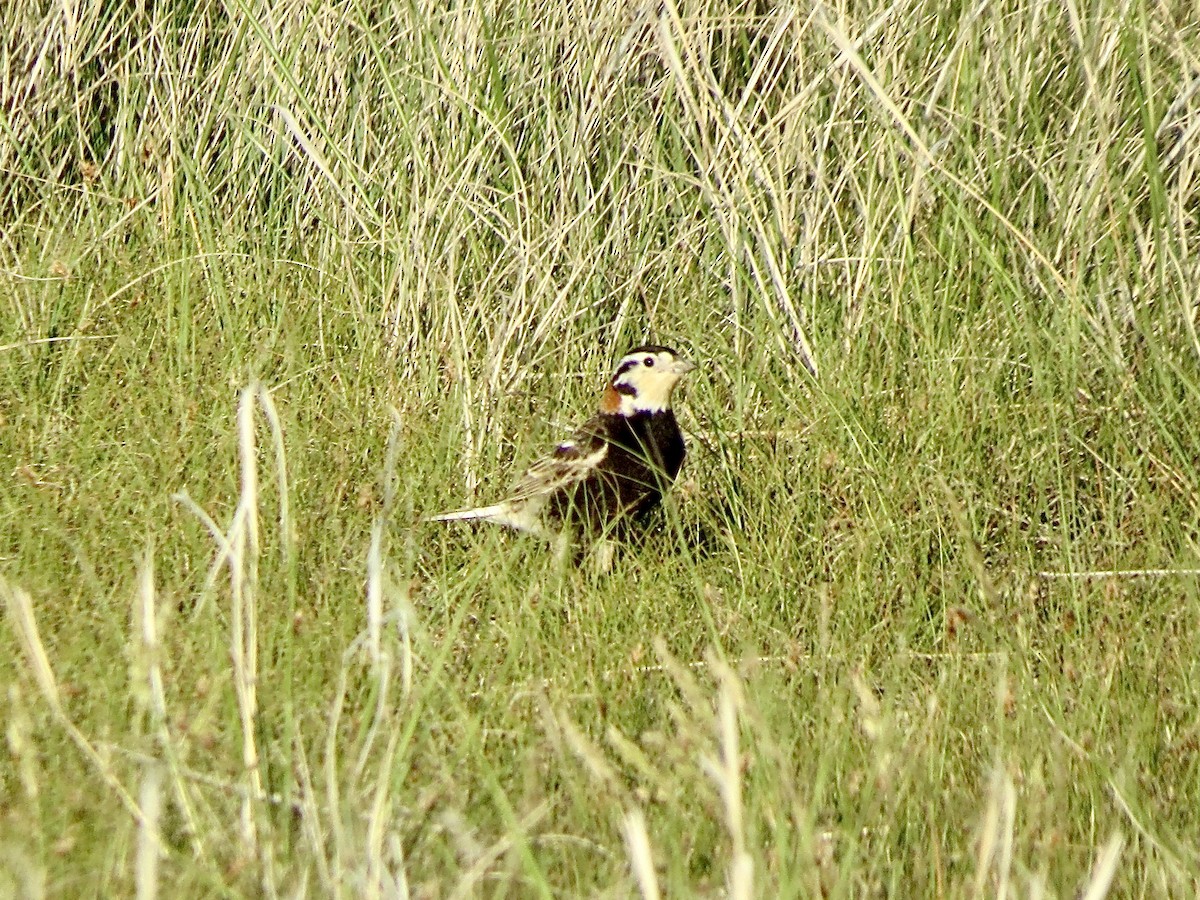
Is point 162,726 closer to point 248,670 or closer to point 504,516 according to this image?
point 248,670

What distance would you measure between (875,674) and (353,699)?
42.5 inches

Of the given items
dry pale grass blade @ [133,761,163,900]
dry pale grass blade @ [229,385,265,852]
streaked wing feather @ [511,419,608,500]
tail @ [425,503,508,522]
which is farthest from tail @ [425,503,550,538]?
dry pale grass blade @ [133,761,163,900]

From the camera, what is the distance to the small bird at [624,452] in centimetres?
448

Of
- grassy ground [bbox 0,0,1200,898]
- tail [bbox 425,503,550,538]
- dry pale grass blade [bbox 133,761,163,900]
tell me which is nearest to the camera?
dry pale grass blade [bbox 133,761,163,900]

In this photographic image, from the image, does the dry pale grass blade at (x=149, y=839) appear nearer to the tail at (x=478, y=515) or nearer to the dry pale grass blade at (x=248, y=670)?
the dry pale grass blade at (x=248, y=670)

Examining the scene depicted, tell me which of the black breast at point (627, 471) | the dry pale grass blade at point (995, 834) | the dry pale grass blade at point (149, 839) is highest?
the dry pale grass blade at point (149, 839)

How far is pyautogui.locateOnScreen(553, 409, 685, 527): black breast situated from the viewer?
4.48m

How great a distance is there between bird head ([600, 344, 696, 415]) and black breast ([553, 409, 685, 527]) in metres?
0.03

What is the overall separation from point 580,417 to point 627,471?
0.38 m

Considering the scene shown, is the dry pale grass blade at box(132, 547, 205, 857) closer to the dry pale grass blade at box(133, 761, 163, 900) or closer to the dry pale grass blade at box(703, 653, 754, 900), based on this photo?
the dry pale grass blade at box(133, 761, 163, 900)

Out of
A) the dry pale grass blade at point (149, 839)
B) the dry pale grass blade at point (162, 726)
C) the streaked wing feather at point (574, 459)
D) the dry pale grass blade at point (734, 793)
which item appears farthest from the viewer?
the streaked wing feather at point (574, 459)

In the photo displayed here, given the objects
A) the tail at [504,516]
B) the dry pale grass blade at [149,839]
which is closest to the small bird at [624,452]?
the tail at [504,516]

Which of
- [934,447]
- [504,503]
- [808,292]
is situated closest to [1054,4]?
[808,292]

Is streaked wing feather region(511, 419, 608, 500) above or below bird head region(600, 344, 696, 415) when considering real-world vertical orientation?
below
